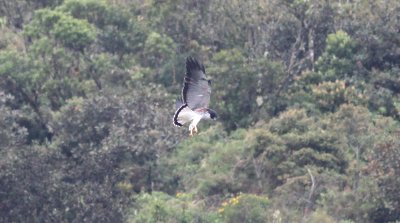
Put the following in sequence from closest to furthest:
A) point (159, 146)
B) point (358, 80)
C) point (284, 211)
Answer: point (284, 211), point (159, 146), point (358, 80)

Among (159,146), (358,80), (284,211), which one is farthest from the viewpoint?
(358,80)

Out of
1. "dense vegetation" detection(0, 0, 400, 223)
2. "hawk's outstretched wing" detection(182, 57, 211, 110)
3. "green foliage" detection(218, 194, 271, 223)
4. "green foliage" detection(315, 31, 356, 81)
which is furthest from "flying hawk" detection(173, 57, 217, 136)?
"green foliage" detection(315, 31, 356, 81)

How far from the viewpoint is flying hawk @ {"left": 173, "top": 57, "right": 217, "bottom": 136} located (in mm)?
18641

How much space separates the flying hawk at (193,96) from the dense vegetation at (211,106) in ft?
26.2

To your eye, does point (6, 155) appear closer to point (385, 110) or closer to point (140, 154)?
point (140, 154)

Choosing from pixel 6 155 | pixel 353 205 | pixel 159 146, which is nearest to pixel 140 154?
pixel 159 146

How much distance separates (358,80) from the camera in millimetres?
33188

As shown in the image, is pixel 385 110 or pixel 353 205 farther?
pixel 385 110

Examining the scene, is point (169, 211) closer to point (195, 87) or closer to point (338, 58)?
point (338, 58)

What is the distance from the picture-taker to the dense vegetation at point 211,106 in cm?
2805

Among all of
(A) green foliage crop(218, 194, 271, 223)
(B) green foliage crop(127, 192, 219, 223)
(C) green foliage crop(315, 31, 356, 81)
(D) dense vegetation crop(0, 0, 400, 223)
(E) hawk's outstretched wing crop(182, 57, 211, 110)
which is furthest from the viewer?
(C) green foliage crop(315, 31, 356, 81)

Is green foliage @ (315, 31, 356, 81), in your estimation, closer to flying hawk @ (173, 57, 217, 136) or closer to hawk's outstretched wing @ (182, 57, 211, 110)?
flying hawk @ (173, 57, 217, 136)

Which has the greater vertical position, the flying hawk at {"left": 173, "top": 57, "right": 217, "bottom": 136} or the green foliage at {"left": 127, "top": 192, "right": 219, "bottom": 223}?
the flying hawk at {"left": 173, "top": 57, "right": 217, "bottom": 136}

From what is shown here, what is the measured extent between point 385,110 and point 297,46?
3.37 metres
